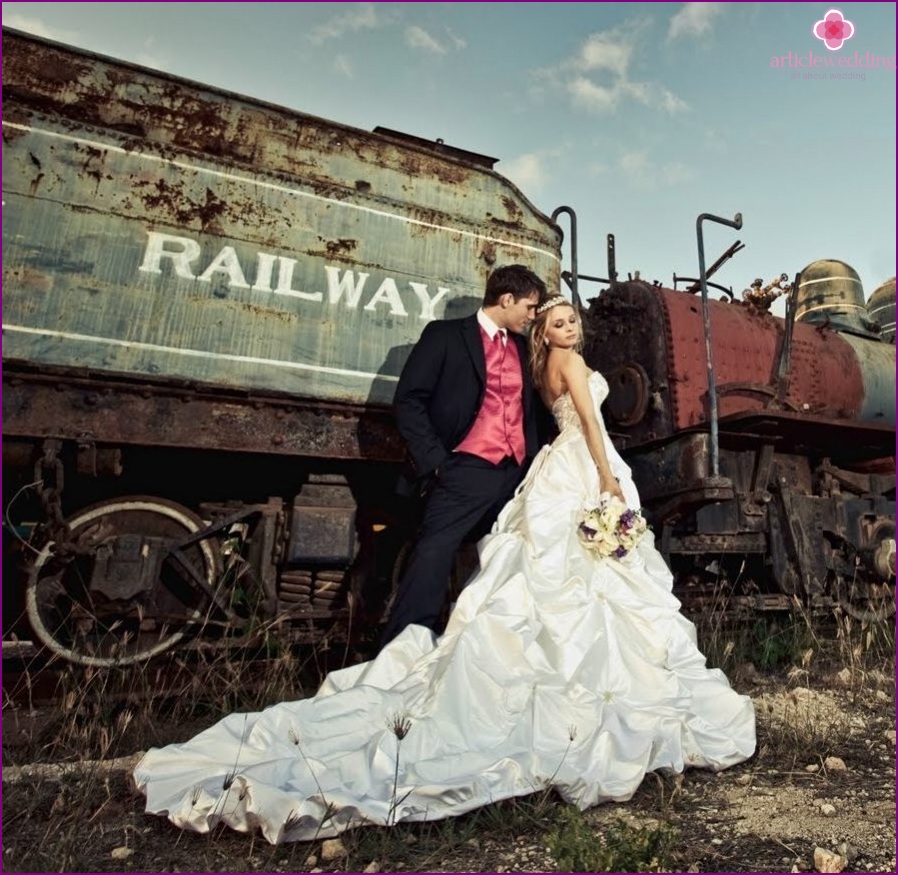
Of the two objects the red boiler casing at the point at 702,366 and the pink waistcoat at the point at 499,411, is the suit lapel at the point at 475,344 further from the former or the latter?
the red boiler casing at the point at 702,366

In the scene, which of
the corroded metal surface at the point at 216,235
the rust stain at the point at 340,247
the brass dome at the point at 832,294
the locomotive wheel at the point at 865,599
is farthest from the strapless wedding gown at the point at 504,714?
the brass dome at the point at 832,294

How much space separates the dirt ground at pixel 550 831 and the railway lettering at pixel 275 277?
2.53m

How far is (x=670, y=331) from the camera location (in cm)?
506

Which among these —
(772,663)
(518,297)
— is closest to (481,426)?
(518,297)

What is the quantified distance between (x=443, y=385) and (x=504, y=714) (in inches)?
69.0

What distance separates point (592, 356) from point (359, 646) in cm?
325

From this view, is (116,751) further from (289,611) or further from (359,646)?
(359,646)

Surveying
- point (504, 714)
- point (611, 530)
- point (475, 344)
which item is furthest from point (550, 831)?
point (475, 344)

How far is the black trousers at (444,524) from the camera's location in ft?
9.90

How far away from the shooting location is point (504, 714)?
2328 millimetres

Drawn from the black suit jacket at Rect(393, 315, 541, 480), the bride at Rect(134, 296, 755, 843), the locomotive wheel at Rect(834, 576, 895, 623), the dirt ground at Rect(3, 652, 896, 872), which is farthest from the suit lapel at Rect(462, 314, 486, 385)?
the locomotive wheel at Rect(834, 576, 895, 623)

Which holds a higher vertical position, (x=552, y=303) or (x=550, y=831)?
(x=552, y=303)

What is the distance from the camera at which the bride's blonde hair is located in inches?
140

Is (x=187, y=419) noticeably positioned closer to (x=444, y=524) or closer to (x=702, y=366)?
(x=444, y=524)
